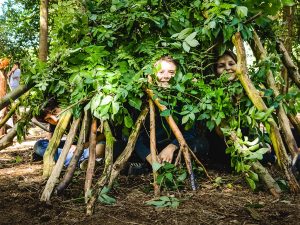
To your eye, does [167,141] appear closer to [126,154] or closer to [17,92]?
[126,154]

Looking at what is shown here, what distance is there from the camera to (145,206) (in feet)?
7.70

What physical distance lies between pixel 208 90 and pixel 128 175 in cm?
111

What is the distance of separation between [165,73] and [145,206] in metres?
1.22

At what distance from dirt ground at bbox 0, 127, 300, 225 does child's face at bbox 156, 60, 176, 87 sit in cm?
88

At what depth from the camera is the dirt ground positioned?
209 centimetres

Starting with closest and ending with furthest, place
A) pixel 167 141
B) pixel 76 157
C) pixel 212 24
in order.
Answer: pixel 212 24
pixel 76 157
pixel 167 141

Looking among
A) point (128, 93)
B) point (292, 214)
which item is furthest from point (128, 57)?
point (292, 214)

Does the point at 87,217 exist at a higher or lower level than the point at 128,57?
lower

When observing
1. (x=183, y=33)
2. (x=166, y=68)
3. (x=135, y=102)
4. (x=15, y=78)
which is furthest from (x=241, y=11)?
(x=15, y=78)

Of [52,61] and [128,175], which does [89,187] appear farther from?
[52,61]

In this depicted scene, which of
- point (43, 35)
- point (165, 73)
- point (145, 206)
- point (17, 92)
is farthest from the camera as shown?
point (43, 35)

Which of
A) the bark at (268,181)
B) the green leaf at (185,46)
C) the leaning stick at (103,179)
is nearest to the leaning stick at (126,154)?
the leaning stick at (103,179)

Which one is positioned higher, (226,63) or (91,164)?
(226,63)

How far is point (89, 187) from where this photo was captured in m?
2.50
